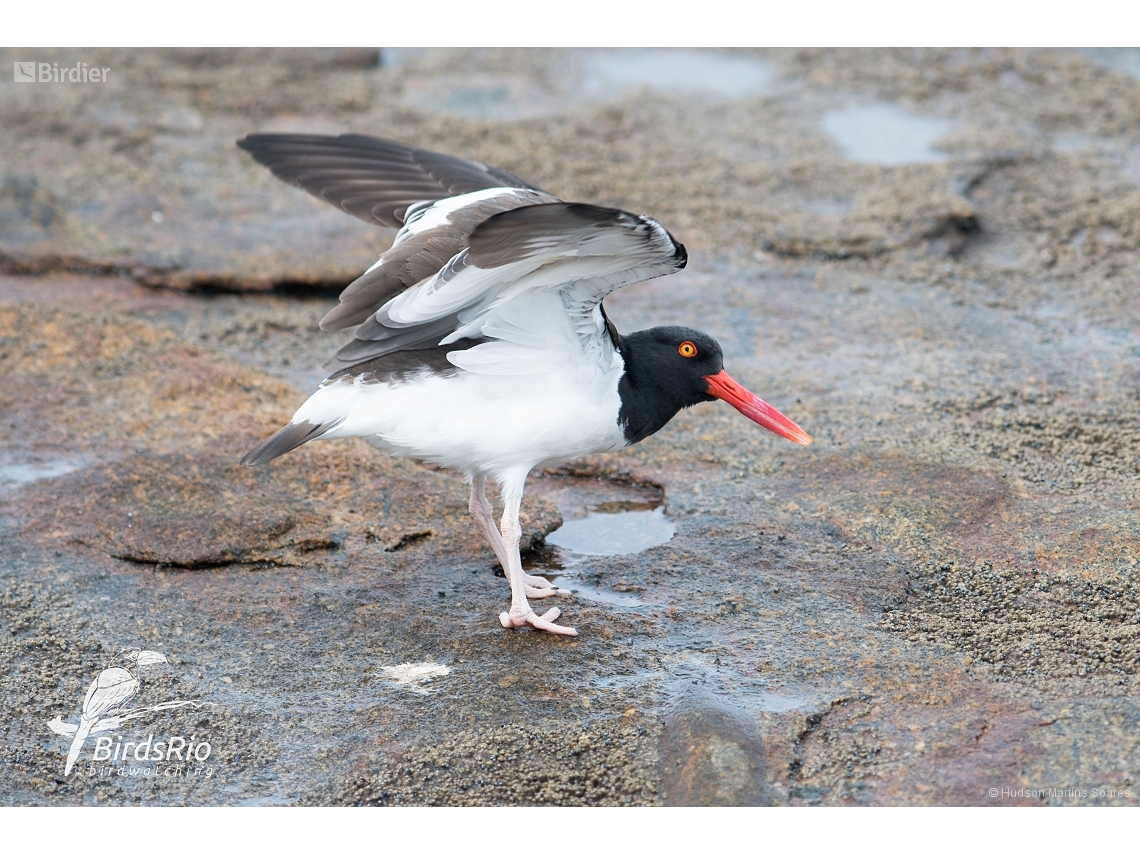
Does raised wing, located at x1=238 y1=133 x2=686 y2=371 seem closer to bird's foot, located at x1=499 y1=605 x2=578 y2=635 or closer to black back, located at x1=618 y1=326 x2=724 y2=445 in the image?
black back, located at x1=618 y1=326 x2=724 y2=445

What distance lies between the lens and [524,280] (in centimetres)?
443

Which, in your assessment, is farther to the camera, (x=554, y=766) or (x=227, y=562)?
(x=227, y=562)

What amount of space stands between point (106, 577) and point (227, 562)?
48cm

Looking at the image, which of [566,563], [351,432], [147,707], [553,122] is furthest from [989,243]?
[147,707]

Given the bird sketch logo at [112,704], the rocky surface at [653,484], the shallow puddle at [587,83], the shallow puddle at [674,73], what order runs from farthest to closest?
the shallow puddle at [674,73] < the shallow puddle at [587,83] < the bird sketch logo at [112,704] < the rocky surface at [653,484]

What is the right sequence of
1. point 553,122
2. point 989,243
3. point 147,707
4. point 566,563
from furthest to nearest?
point 553,122
point 989,243
point 566,563
point 147,707

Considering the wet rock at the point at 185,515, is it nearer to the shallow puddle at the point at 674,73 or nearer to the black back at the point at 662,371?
the black back at the point at 662,371

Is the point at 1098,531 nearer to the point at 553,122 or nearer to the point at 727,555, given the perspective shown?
the point at 727,555

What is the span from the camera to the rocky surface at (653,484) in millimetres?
3842

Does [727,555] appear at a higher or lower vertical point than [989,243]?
lower

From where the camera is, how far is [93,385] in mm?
6156

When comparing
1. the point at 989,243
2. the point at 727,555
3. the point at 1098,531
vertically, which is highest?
the point at 989,243

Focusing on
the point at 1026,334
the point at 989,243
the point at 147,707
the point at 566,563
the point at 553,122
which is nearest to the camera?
the point at 147,707

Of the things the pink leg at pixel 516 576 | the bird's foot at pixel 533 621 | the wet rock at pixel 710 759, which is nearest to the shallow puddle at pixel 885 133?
the pink leg at pixel 516 576
